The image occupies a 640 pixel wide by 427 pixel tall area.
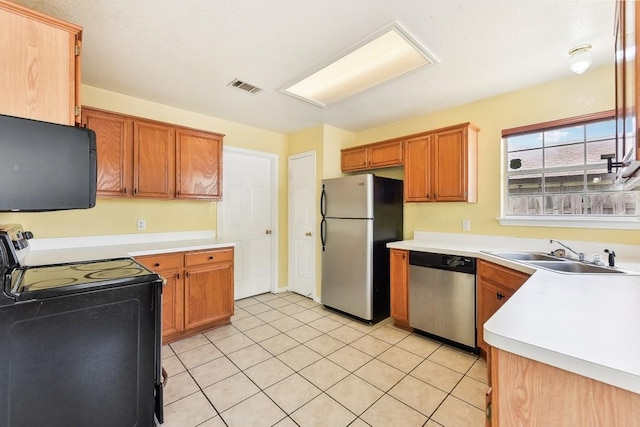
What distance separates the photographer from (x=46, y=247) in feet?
7.79

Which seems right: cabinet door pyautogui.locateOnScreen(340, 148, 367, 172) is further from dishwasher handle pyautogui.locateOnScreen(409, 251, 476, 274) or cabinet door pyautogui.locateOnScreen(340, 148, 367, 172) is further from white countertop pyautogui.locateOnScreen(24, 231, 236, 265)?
white countertop pyautogui.locateOnScreen(24, 231, 236, 265)

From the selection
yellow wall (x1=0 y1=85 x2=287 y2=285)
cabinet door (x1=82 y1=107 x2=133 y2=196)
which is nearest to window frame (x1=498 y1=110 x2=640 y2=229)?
yellow wall (x1=0 y1=85 x2=287 y2=285)

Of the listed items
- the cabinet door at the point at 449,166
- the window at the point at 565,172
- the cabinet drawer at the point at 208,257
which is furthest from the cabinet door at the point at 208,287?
the window at the point at 565,172

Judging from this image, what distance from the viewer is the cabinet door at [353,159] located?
11.9 feet

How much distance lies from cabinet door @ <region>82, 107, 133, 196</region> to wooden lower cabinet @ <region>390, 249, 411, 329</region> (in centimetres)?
275

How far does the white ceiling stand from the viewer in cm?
160

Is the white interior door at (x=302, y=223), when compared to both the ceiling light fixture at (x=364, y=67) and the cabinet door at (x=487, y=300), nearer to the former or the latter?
the ceiling light fixture at (x=364, y=67)

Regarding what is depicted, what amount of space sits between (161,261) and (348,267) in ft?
6.35

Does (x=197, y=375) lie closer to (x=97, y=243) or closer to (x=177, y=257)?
(x=177, y=257)

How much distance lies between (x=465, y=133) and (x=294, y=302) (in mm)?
2885

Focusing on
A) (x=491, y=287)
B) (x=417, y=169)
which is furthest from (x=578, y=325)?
(x=417, y=169)

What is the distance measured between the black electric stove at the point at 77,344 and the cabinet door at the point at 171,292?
928 mm

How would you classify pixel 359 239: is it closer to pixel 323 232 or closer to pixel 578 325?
pixel 323 232

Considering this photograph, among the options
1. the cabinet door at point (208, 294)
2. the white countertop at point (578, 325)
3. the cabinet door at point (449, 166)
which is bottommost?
the cabinet door at point (208, 294)
